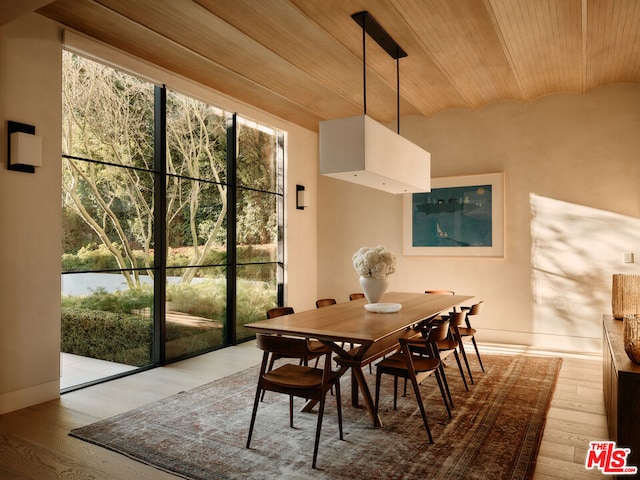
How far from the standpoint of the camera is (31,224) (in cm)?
384

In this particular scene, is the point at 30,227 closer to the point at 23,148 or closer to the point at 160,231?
the point at 23,148

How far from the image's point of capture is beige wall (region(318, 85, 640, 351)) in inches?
224

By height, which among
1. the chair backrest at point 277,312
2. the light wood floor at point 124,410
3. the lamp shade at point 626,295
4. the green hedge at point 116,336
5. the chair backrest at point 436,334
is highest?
the lamp shade at point 626,295

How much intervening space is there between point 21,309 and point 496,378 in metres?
4.40

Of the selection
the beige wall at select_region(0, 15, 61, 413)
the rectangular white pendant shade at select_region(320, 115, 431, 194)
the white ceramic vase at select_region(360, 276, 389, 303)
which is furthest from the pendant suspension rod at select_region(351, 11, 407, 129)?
the beige wall at select_region(0, 15, 61, 413)

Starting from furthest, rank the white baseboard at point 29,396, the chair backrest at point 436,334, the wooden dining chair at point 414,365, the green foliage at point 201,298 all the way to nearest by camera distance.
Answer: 1. the green foliage at point 201,298
2. the white baseboard at point 29,396
3. the chair backrest at point 436,334
4. the wooden dining chair at point 414,365

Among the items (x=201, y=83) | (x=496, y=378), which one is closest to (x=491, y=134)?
(x=496, y=378)

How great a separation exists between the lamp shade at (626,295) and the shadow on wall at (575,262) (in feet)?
5.83

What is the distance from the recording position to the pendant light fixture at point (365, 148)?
3.78 m

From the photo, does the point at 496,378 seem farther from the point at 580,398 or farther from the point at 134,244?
the point at 134,244

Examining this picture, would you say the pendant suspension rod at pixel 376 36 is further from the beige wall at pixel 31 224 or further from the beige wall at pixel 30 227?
the beige wall at pixel 30 227

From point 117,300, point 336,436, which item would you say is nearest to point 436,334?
point 336,436

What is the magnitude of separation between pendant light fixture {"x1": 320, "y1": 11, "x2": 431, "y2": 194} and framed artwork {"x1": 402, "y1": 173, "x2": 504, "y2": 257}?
220 cm

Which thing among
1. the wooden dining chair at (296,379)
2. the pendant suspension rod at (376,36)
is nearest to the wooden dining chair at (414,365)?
the wooden dining chair at (296,379)
